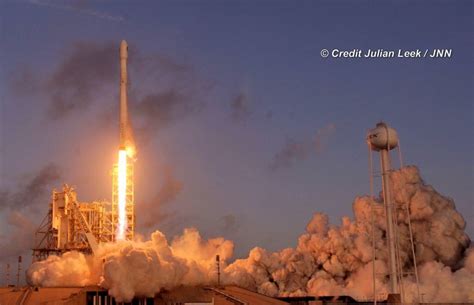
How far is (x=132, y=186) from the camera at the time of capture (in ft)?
292

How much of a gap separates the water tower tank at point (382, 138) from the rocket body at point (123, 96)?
3052 centimetres

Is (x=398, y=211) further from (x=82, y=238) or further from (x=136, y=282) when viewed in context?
(x=82, y=238)

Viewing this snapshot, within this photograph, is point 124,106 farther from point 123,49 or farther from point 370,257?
point 370,257

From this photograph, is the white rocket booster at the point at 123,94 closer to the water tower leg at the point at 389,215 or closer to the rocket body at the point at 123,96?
the rocket body at the point at 123,96

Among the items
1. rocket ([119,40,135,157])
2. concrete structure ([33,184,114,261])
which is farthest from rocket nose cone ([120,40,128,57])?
concrete structure ([33,184,114,261])

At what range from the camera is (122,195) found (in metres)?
88.5

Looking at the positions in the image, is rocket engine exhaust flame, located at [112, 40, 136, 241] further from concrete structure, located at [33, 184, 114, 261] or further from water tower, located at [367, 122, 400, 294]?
water tower, located at [367, 122, 400, 294]

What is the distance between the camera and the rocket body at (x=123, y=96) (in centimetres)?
8600

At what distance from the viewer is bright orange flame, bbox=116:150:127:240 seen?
8644 cm

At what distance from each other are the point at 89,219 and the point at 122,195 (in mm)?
9556

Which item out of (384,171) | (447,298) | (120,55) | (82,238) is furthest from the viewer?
(82,238)

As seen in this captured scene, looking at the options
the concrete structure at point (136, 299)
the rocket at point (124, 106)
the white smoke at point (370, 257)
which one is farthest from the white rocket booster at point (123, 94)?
the white smoke at point (370, 257)

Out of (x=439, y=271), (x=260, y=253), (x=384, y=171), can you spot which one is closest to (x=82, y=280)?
(x=260, y=253)

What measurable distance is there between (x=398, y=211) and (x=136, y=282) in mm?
34932
